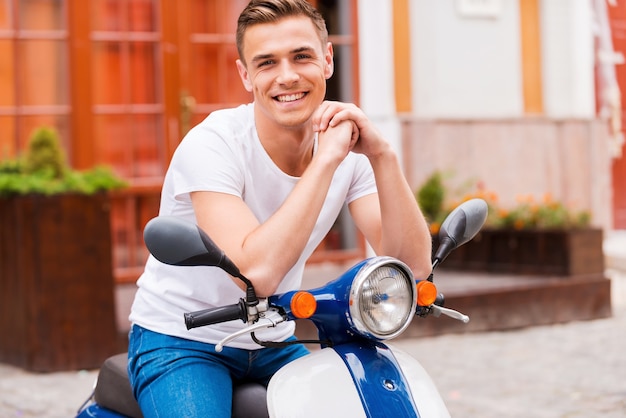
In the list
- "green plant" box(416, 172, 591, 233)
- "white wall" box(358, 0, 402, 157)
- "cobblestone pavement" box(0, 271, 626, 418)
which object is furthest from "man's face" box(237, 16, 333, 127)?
"white wall" box(358, 0, 402, 157)

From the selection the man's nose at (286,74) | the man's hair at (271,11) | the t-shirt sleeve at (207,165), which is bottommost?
the t-shirt sleeve at (207,165)

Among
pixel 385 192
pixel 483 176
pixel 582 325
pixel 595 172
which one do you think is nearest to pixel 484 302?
pixel 582 325

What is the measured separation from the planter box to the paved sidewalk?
457 mm

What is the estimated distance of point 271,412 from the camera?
180 centimetres

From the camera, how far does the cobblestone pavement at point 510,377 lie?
441 cm

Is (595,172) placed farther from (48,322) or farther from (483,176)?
(48,322)

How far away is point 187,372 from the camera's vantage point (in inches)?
82.6

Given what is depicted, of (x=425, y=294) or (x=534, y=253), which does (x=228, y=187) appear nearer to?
(x=425, y=294)

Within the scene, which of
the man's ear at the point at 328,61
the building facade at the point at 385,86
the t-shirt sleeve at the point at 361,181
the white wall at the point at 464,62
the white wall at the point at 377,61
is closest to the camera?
→ the man's ear at the point at 328,61

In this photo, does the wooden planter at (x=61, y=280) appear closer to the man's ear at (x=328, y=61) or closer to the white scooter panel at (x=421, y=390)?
the man's ear at (x=328, y=61)

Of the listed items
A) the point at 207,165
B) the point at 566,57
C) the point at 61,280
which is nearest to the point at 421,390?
the point at 207,165

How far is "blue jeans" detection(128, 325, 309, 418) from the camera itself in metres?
2.04

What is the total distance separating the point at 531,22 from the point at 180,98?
140 inches

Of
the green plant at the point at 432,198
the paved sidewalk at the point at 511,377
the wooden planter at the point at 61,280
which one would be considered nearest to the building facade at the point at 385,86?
the green plant at the point at 432,198
